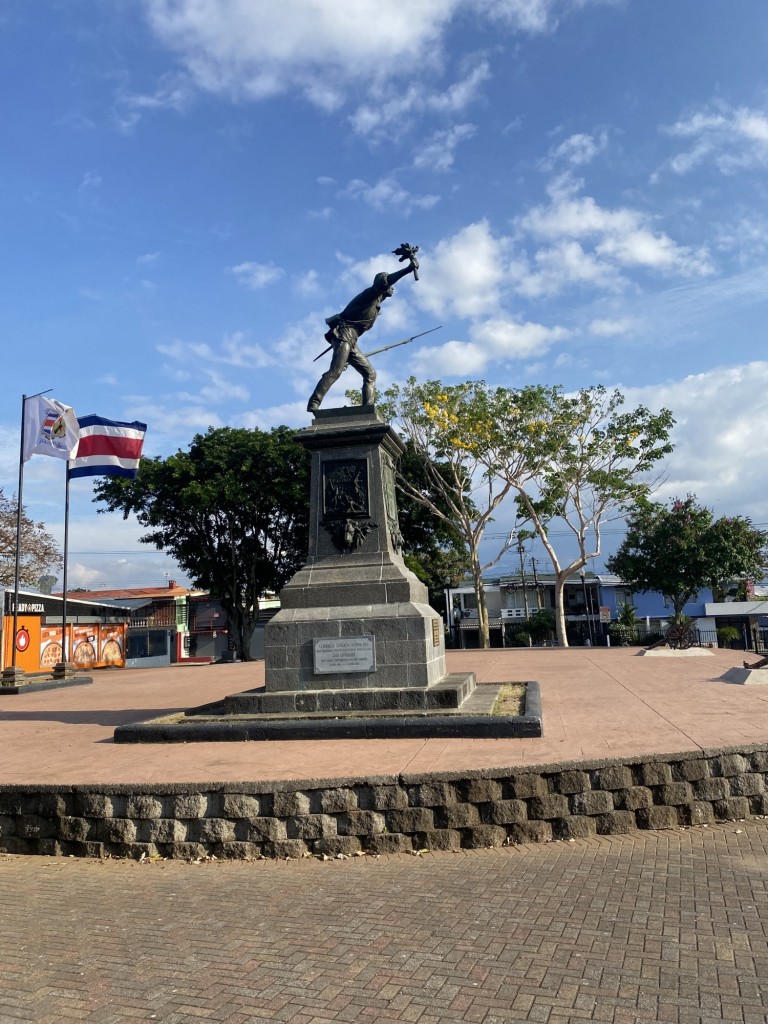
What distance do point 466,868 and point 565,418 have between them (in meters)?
23.4

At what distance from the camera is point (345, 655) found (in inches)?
347

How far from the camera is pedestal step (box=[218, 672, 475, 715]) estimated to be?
8.29 metres

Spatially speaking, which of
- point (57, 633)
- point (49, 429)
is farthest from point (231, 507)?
point (49, 429)

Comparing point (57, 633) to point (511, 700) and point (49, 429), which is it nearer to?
point (49, 429)

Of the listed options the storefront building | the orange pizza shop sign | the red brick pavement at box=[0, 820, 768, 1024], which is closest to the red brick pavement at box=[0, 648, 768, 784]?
the red brick pavement at box=[0, 820, 768, 1024]

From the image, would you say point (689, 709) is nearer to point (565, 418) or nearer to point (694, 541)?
point (565, 418)

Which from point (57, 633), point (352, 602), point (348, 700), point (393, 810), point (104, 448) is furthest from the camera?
point (57, 633)

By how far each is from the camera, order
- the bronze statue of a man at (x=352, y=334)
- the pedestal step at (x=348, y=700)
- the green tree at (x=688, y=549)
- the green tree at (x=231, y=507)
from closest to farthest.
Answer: the pedestal step at (x=348, y=700) < the bronze statue of a man at (x=352, y=334) < the green tree at (x=231, y=507) < the green tree at (x=688, y=549)

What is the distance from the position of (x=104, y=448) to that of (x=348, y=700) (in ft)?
47.2

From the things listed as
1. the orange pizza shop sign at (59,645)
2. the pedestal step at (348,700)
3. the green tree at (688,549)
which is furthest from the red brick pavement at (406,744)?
the green tree at (688,549)

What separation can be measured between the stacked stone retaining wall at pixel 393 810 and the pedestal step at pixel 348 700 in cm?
268

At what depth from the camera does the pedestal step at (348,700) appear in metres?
8.29

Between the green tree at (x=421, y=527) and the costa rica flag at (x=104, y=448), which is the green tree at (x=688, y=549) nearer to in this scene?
the green tree at (x=421, y=527)

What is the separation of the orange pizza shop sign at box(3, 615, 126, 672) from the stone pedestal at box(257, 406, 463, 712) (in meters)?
13.7
